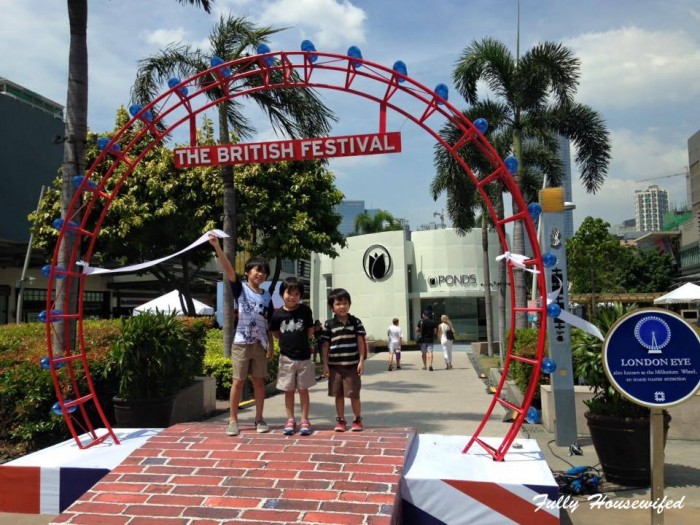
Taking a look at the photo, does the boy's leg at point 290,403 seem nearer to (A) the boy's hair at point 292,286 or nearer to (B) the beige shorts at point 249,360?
(B) the beige shorts at point 249,360

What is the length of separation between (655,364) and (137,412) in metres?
5.86

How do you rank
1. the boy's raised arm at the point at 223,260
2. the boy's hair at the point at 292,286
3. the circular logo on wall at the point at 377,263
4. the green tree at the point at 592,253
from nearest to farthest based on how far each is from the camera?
the boy's raised arm at the point at 223,260 < the boy's hair at the point at 292,286 < the circular logo on wall at the point at 377,263 < the green tree at the point at 592,253

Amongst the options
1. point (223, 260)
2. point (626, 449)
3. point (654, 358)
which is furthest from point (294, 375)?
point (626, 449)

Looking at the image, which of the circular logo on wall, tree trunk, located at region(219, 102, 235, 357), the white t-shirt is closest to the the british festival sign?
tree trunk, located at region(219, 102, 235, 357)

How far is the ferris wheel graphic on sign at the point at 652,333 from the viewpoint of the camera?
423 centimetres

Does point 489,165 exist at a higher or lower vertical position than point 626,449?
higher

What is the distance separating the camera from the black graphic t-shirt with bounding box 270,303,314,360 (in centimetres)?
557

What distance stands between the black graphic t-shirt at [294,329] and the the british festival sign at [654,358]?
8.86ft

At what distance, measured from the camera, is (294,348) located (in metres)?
5.58

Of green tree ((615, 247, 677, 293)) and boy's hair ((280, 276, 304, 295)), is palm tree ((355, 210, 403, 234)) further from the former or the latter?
boy's hair ((280, 276, 304, 295))

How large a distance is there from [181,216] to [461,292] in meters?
18.6

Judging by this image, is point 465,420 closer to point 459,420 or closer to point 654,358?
point 459,420

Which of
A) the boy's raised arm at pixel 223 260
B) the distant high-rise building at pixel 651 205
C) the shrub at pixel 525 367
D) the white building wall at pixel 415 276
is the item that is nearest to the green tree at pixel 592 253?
the white building wall at pixel 415 276

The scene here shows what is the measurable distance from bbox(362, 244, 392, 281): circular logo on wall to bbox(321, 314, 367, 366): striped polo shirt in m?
26.0
